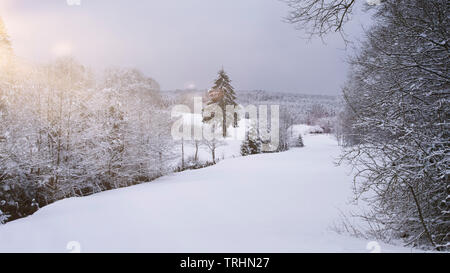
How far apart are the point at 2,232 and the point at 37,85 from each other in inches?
360

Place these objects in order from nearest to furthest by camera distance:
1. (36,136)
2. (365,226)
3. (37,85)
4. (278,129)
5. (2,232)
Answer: (2,232)
(365,226)
(36,136)
(37,85)
(278,129)

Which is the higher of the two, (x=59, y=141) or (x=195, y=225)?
(x=59, y=141)

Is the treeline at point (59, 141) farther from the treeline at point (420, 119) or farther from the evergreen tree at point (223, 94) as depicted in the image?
the evergreen tree at point (223, 94)

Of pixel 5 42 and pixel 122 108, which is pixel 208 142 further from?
pixel 5 42

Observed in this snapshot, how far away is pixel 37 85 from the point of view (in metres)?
10.6

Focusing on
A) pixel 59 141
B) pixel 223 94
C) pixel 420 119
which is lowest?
pixel 59 141

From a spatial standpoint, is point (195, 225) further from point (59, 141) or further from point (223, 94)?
point (223, 94)

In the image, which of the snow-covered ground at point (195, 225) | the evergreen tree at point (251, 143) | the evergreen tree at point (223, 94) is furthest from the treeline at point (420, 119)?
the evergreen tree at point (223, 94)

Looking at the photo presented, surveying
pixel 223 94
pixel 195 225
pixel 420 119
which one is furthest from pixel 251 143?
pixel 420 119

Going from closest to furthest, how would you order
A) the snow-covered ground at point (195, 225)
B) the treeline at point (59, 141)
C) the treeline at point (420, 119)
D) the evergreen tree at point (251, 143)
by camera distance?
the treeline at point (420, 119) → the snow-covered ground at point (195, 225) → the treeline at point (59, 141) → the evergreen tree at point (251, 143)

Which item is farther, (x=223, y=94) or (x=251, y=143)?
(x=223, y=94)

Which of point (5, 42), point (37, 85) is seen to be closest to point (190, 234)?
point (37, 85)

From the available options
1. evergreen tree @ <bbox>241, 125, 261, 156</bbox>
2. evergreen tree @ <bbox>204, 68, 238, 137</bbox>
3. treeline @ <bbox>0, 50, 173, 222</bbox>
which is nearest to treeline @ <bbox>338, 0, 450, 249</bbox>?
treeline @ <bbox>0, 50, 173, 222</bbox>

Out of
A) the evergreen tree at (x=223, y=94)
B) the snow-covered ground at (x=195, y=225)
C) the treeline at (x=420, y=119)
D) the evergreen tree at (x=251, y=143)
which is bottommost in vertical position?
the evergreen tree at (x=251, y=143)
